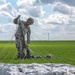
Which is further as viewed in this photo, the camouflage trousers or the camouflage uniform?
the camouflage trousers

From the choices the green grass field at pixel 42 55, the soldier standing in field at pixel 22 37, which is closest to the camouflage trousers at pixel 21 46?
the soldier standing in field at pixel 22 37

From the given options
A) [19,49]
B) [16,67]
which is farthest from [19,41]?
[16,67]

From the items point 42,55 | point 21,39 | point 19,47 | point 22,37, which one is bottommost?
point 42,55

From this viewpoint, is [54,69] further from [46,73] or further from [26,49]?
[26,49]

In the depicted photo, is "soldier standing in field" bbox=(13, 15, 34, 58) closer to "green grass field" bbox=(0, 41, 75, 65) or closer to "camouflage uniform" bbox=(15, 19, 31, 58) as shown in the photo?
"camouflage uniform" bbox=(15, 19, 31, 58)

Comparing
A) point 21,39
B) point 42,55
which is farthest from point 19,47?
point 42,55

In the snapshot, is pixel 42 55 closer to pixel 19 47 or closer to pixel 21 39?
pixel 19 47

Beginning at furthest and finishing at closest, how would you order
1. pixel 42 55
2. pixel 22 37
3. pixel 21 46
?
pixel 42 55 < pixel 21 46 < pixel 22 37

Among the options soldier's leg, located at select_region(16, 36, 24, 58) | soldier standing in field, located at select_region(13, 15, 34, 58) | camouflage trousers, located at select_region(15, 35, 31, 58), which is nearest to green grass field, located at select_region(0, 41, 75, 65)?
soldier's leg, located at select_region(16, 36, 24, 58)

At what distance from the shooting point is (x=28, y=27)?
19.4 metres

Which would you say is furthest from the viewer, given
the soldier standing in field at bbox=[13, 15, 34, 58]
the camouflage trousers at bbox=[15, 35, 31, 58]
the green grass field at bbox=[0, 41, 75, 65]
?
the camouflage trousers at bbox=[15, 35, 31, 58]

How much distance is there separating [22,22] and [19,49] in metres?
2.13

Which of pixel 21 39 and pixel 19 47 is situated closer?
pixel 21 39

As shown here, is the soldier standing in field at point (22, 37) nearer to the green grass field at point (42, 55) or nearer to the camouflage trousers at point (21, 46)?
the camouflage trousers at point (21, 46)
